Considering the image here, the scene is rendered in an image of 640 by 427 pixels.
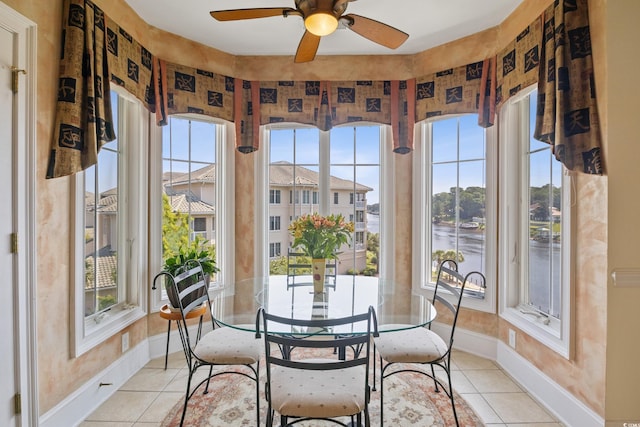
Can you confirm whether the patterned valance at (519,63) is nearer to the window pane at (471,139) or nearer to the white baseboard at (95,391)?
the window pane at (471,139)

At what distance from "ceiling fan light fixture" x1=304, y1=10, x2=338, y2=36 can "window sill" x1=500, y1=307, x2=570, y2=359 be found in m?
2.32

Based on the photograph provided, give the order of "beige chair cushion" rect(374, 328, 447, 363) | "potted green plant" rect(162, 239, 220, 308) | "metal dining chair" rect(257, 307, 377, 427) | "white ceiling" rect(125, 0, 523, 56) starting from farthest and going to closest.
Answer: "potted green plant" rect(162, 239, 220, 308), "white ceiling" rect(125, 0, 523, 56), "beige chair cushion" rect(374, 328, 447, 363), "metal dining chair" rect(257, 307, 377, 427)

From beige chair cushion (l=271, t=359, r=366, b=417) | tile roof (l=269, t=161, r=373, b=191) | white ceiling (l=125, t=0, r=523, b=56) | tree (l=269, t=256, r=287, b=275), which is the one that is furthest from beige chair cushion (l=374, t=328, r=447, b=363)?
white ceiling (l=125, t=0, r=523, b=56)

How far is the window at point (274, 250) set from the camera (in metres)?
3.60

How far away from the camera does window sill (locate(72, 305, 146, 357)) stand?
216 cm

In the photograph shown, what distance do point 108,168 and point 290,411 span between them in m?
2.21

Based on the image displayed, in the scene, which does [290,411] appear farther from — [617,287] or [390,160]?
Result: [390,160]

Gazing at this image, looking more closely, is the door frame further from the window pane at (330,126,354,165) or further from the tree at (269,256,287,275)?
the window pane at (330,126,354,165)

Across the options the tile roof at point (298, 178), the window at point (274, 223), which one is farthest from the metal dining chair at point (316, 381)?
the tile roof at point (298, 178)

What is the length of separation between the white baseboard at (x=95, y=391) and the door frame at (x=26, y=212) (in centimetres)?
17

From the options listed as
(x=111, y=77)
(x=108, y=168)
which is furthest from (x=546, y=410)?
(x=111, y=77)

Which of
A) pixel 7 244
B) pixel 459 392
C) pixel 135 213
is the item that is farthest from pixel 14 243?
pixel 459 392

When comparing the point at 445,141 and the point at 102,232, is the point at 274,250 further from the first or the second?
the point at 445,141

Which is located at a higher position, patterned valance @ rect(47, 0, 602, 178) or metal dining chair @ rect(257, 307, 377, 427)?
Answer: patterned valance @ rect(47, 0, 602, 178)
